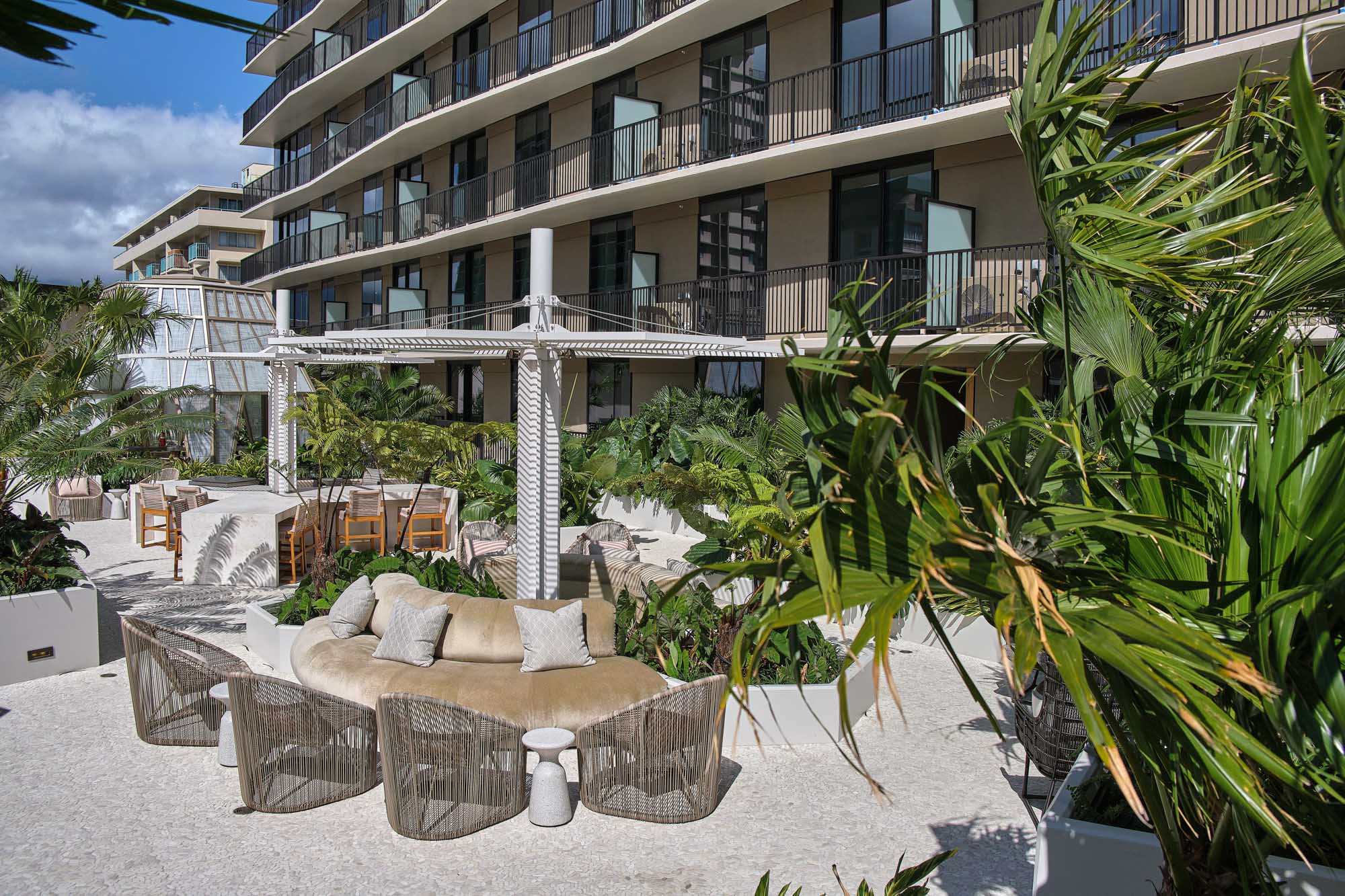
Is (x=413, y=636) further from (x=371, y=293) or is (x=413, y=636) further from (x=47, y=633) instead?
(x=371, y=293)

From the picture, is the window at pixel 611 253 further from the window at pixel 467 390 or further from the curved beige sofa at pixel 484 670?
the curved beige sofa at pixel 484 670

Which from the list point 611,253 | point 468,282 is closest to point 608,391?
point 611,253

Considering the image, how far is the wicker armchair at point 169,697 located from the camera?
736cm

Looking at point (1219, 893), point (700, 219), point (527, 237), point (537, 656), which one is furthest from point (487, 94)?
point (1219, 893)

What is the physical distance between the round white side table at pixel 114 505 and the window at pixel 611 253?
11424 mm

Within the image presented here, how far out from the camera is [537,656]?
7.61m

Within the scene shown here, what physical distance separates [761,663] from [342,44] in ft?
98.6

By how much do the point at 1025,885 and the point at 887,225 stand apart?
13.0 metres

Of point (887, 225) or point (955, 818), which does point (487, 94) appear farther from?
point (955, 818)

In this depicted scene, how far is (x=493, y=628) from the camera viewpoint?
7992 millimetres

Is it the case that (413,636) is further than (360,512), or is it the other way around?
(360,512)

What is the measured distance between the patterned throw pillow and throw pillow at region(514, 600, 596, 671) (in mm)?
4544

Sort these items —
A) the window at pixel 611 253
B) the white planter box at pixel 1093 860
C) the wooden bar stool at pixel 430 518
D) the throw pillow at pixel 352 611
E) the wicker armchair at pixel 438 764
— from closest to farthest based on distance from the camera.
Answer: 1. the white planter box at pixel 1093 860
2. the wicker armchair at pixel 438 764
3. the throw pillow at pixel 352 611
4. the wooden bar stool at pixel 430 518
5. the window at pixel 611 253

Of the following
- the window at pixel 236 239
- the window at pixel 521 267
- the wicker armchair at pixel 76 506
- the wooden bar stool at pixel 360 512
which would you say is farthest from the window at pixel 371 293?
the window at pixel 236 239
